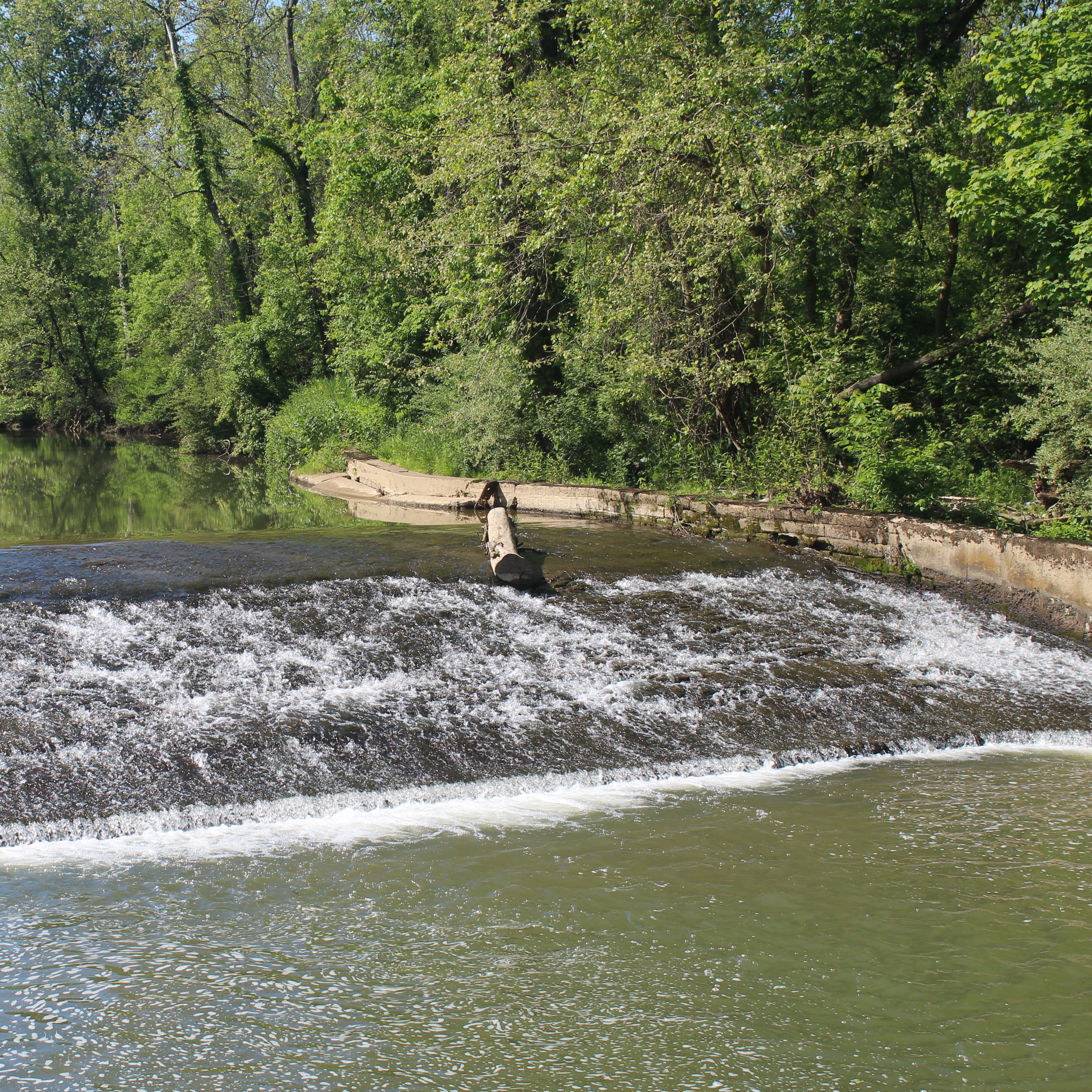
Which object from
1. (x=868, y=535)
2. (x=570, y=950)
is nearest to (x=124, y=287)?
(x=868, y=535)

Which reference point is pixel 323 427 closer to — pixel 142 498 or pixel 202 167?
pixel 142 498

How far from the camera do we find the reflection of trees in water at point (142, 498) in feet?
51.5

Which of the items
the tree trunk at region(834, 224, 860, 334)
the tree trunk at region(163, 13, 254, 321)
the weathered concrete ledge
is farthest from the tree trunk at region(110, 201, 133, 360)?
the tree trunk at region(834, 224, 860, 334)

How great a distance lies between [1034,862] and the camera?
18.2 feet

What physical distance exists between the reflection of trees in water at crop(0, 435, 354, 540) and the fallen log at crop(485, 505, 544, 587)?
177 inches

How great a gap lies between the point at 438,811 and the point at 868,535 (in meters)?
7.46

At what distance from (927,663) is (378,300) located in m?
19.7

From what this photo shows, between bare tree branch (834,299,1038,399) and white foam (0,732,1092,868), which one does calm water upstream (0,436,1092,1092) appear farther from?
bare tree branch (834,299,1038,399)

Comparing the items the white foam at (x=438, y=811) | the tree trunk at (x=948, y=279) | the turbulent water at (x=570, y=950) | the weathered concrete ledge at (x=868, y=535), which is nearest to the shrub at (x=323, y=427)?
the weathered concrete ledge at (x=868, y=535)

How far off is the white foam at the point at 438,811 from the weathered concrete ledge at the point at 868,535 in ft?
9.26

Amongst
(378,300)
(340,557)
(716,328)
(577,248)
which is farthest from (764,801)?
(378,300)

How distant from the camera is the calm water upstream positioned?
3990 mm

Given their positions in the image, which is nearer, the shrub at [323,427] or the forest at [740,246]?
the forest at [740,246]

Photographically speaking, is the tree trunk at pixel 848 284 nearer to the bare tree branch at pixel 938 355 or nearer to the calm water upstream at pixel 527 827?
the bare tree branch at pixel 938 355
